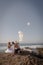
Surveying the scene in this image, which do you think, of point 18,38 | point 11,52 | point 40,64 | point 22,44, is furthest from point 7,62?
point 22,44

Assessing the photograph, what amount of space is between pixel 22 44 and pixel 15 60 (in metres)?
4.16

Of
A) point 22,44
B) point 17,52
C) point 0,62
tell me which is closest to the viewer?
point 0,62

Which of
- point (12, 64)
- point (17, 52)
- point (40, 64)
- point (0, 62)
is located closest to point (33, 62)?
point (40, 64)

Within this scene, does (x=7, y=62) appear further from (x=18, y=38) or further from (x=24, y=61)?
(x=18, y=38)

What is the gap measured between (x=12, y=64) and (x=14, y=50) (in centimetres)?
144

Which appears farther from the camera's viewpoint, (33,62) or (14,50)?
(14,50)

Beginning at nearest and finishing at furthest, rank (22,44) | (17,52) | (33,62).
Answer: (33,62) → (17,52) → (22,44)

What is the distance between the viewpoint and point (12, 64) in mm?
3682

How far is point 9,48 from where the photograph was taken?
5254 mm

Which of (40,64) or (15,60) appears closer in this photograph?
(40,64)

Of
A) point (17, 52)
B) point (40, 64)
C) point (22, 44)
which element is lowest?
point (40, 64)

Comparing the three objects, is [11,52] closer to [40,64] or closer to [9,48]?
[9,48]

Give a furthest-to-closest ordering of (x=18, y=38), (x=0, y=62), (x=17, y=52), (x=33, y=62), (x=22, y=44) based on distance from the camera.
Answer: (x=22, y=44)
(x=18, y=38)
(x=17, y=52)
(x=0, y=62)
(x=33, y=62)

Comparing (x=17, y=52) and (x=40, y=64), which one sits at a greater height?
(x=17, y=52)
